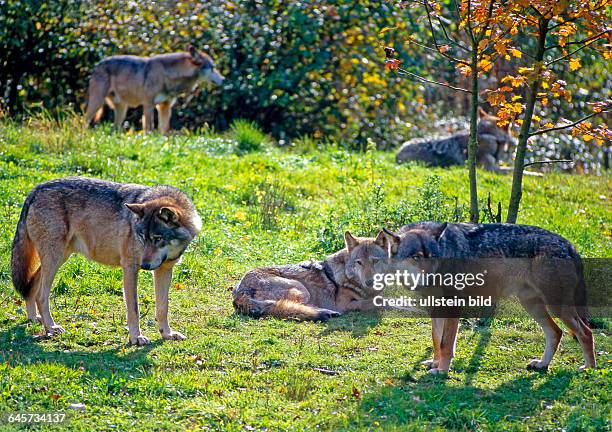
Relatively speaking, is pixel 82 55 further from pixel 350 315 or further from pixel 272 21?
pixel 350 315

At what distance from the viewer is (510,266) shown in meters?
7.33

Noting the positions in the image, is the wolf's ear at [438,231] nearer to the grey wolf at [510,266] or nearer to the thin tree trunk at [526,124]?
the grey wolf at [510,266]

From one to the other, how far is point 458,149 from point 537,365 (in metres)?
9.35

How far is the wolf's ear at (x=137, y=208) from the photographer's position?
7.73m

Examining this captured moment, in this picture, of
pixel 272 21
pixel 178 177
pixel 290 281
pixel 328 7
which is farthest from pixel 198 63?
pixel 290 281

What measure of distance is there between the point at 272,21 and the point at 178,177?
7.13m

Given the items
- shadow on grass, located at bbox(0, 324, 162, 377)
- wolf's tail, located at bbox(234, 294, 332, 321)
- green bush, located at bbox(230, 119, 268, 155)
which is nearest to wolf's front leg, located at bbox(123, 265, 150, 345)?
shadow on grass, located at bbox(0, 324, 162, 377)

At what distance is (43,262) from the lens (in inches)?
315

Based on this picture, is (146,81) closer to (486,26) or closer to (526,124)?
(486,26)

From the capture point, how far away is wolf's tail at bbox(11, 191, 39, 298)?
813 centimetres

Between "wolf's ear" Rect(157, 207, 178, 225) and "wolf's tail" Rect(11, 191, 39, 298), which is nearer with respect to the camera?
"wolf's ear" Rect(157, 207, 178, 225)

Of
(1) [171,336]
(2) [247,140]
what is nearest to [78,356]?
(1) [171,336]

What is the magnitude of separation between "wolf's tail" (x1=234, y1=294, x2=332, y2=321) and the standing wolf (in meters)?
1.05

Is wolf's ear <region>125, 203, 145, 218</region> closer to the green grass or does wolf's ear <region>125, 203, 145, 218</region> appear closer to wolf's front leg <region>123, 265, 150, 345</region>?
wolf's front leg <region>123, 265, 150, 345</region>
